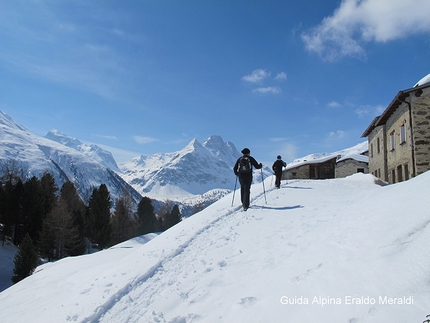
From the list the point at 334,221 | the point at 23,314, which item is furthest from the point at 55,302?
the point at 334,221

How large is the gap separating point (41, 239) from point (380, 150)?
1701 inches

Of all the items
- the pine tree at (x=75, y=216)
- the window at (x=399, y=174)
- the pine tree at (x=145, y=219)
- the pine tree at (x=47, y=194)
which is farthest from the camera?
the pine tree at (x=145, y=219)

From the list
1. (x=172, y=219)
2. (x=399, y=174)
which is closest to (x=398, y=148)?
(x=399, y=174)

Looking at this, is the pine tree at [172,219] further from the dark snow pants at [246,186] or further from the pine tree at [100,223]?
the dark snow pants at [246,186]

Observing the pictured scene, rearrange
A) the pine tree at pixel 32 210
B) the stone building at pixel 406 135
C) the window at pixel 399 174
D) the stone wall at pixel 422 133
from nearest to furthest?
the stone wall at pixel 422 133 < the stone building at pixel 406 135 < the window at pixel 399 174 < the pine tree at pixel 32 210

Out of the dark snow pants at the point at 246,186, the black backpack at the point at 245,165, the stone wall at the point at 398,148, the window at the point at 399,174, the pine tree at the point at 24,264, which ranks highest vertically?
the stone wall at the point at 398,148

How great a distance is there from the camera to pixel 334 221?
26.0ft

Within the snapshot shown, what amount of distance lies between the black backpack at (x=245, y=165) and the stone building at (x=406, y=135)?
40.7 ft

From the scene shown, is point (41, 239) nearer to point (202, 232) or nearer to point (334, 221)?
point (202, 232)

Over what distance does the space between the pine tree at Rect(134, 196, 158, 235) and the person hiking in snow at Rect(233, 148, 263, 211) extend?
59.4m

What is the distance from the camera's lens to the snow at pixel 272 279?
12.5 feet

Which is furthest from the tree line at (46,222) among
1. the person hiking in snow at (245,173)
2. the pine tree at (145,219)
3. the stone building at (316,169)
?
the stone building at (316,169)

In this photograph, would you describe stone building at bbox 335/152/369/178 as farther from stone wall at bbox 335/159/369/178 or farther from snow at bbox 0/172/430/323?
snow at bbox 0/172/430/323

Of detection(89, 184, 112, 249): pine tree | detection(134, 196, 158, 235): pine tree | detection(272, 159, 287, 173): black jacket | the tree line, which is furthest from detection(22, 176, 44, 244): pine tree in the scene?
detection(272, 159, 287, 173): black jacket
